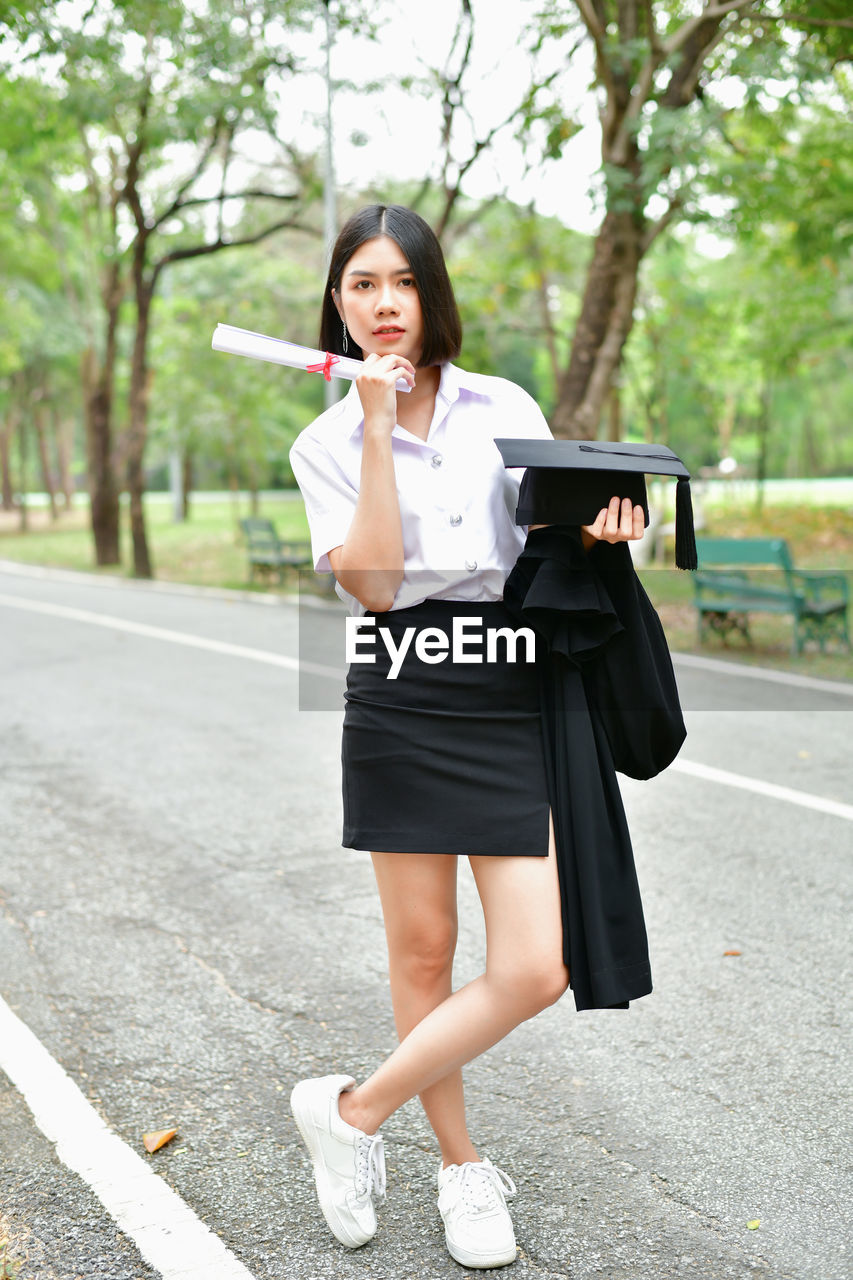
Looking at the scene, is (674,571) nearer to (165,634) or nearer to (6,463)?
(165,634)

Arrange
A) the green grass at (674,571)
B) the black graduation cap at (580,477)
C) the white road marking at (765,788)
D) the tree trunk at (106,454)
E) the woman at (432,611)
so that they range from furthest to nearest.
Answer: the tree trunk at (106,454) < the green grass at (674,571) < the white road marking at (765,788) < the woman at (432,611) < the black graduation cap at (580,477)

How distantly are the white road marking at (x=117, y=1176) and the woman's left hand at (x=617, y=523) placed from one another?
1623mm

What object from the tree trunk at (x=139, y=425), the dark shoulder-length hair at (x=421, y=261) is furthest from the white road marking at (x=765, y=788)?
the tree trunk at (x=139, y=425)

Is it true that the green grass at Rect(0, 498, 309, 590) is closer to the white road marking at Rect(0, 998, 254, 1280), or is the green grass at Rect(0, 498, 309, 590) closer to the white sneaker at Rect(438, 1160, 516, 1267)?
the white road marking at Rect(0, 998, 254, 1280)

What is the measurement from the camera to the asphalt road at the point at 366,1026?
9.06 ft

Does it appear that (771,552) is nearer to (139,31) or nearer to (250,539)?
(250,539)

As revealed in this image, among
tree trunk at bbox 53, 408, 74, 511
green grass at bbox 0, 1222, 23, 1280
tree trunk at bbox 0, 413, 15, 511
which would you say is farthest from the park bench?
tree trunk at bbox 53, 408, 74, 511

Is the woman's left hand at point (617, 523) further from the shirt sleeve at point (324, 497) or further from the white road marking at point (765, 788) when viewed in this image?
the white road marking at point (765, 788)

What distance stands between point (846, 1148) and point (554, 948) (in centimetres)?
120

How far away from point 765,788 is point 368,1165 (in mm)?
4362

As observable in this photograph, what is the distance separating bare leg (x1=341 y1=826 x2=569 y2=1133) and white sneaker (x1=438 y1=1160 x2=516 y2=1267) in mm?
272

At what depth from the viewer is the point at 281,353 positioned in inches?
Answer: 91.8

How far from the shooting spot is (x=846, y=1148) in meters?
3.08

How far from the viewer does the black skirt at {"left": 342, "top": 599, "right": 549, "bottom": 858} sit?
2426 millimetres
